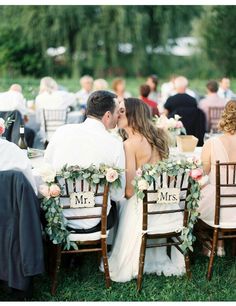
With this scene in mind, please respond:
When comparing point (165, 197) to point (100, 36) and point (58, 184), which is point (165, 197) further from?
point (100, 36)

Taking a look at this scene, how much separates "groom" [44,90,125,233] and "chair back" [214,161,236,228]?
0.67 m

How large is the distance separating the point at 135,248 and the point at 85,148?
2.77ft

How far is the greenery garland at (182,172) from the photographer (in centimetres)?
325

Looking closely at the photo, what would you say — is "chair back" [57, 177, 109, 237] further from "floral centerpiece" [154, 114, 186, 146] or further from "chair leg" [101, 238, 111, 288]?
"floral centerpiece" [154, 114, 186, 146]

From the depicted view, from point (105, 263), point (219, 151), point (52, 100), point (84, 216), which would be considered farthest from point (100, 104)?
point (52, 100)

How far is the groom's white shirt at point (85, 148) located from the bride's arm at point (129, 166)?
0.43 ft

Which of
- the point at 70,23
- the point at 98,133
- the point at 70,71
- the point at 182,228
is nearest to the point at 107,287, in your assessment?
the point at 182,228

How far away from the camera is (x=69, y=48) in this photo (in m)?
22.4

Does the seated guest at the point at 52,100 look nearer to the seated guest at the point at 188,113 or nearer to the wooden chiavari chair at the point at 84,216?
the seated guest at the point at 188,113

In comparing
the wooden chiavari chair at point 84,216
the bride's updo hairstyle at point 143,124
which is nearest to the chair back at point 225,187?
the bride's updo hairstyle at point 143,124

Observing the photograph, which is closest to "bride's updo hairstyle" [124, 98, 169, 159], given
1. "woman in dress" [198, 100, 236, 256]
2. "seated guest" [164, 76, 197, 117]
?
"woman in dress" [198, 100, 236, 256]

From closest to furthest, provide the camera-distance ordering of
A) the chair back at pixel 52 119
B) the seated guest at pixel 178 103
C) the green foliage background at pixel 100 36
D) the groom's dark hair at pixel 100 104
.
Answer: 1. the groom's dark hair at pixel 100 104
2. the seated guest at pixel 178 103
3. the chair back at pixel 52 119
4. the green foliage background at pixel 100 36

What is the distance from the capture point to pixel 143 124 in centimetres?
365
